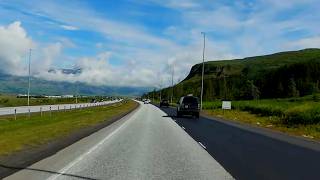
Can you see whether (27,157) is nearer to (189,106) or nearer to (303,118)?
(303,118)

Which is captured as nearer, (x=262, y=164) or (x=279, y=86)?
(x=262, y=164)

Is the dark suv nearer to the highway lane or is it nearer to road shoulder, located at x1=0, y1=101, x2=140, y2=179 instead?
road shoulder, located at x1=0, y1=101, x2=140, y2=179

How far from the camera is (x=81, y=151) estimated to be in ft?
58.3

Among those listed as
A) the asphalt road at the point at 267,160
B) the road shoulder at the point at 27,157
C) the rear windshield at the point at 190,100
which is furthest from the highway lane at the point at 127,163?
the rear windshield at the point at 190,100

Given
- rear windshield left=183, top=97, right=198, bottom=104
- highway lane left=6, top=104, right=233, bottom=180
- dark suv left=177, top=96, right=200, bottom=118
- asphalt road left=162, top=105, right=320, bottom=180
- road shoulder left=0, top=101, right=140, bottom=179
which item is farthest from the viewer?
rear windshield left=183, top=97, right=198, bottom=104

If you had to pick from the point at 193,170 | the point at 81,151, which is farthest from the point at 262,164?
the point at 81,151

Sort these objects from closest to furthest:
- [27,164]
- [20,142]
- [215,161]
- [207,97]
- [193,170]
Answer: [193,170] < [27,164] < [215,161] < [20,142] < [207,97]

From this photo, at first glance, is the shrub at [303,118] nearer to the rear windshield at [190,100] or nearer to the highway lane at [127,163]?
the rear windshield at [190,100]

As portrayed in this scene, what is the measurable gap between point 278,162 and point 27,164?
6.91 metres

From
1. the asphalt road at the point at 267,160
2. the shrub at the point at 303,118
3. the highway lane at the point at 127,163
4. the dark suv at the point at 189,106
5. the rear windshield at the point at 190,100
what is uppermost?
the rear windshield at the point at 190,100

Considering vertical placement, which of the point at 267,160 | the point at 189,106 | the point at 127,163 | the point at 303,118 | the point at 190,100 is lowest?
the point at 267,160

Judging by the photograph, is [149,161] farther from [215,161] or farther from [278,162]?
[278,162]

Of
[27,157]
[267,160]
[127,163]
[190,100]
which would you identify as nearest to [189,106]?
[190,100]

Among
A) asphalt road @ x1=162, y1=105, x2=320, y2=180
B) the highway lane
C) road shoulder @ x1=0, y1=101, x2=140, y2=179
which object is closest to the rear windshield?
asphalt road @ x1=162, y1=105, x2=320, y2=180
